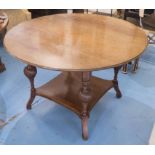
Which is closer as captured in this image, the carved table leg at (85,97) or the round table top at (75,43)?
the round table top at (75,43)

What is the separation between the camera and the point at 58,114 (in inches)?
69.6

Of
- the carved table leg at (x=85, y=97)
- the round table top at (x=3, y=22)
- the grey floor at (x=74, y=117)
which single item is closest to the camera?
the carved table leg at (x=85, y=97)

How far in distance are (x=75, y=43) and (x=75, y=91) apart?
440 mm

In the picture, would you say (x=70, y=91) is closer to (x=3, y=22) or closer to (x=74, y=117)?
(x=74, y=117)

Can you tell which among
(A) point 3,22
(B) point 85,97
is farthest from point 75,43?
(A) point 3,22

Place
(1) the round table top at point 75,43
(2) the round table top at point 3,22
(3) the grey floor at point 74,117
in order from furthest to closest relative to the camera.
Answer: (2) the round table top at point 3,22, (3) the grey floor at point 74,117, (1) the round table top at point 75,43

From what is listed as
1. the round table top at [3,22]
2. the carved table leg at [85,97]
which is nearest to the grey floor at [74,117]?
the carved table leg at [85,97]

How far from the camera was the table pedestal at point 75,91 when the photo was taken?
1450 mm

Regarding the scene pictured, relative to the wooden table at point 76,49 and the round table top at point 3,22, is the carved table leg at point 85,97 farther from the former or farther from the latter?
the round table top at point 3,22

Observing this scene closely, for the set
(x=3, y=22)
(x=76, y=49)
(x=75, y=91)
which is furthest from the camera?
(x=3, y=22)

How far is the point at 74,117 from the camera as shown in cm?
174

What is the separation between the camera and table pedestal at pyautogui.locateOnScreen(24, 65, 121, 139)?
4.76 ft
